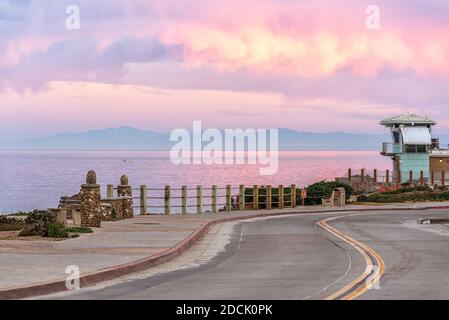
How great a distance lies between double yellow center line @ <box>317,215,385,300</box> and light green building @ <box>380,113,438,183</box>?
221 feet

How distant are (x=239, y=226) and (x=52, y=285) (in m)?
18.8

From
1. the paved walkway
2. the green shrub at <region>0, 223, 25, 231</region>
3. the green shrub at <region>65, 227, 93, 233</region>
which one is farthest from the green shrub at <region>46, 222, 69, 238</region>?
the green shrub at <region>0, 223, 25, 231</region>

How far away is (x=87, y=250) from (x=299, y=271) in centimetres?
631

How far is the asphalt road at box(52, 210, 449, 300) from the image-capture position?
1378 centimetres

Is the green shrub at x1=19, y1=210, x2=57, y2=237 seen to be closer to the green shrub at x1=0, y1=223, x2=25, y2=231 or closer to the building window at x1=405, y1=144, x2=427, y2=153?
the green shrub at x1=0, y1=223, x2=25, y2=231

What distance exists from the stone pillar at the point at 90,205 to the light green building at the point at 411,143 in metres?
64.3

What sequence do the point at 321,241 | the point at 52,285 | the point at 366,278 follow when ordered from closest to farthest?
the point at 52,285 < the point at 366,278 < the point at 321,241

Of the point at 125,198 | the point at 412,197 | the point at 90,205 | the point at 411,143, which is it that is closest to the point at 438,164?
the point at 411,143

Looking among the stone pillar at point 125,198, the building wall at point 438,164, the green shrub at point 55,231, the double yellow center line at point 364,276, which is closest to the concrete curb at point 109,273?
the green shrub at point 55,231

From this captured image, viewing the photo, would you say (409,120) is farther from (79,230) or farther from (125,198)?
(79,230)
